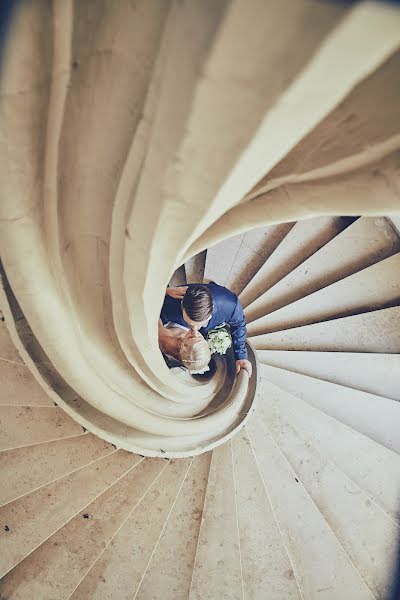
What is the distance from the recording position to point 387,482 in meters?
3.48

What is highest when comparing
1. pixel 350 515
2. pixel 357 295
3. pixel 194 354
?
pixel 194 354

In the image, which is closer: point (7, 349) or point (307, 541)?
point (7, 349)

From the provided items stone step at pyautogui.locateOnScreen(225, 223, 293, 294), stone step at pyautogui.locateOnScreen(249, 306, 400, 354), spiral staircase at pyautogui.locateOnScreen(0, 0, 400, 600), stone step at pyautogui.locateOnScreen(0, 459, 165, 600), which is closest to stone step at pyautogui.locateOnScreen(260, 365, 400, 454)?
spiral staircase at pyautogui.locateOnScreen(0, 0, 400, 600)

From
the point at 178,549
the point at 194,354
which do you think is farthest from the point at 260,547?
the point at 194,354

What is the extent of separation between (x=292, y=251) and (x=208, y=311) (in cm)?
162

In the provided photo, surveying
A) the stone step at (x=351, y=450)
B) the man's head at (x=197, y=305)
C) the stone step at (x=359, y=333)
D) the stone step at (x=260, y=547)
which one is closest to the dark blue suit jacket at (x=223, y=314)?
the man's head at (x=197, y=305)

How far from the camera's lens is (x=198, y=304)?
3.00 metres

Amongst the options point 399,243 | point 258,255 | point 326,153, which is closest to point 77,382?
point 326,153

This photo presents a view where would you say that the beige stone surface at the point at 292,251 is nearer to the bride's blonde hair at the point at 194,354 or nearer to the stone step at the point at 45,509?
the bride's blonde hair at the point at 194,354

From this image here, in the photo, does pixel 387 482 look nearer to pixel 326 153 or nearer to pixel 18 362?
pixel 18 362

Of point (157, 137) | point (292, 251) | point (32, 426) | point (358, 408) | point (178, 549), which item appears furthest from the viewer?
point (292, 251)

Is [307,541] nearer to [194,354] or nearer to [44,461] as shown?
[194,354]

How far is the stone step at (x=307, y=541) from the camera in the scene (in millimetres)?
3102

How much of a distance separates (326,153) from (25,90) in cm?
77
